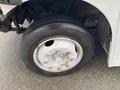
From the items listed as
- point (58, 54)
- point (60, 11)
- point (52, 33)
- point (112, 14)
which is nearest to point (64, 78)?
point (58, 54)

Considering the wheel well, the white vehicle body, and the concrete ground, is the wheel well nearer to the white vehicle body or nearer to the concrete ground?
the white vehicle body

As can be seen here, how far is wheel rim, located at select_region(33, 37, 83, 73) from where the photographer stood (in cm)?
204

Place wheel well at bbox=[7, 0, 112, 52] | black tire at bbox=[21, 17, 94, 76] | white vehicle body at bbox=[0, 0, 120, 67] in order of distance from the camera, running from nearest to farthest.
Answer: white vehicle body at bbox=[0, 0, 120, 67] → black tire at bbox=[21, 17, 94, 76] → wheel well at bbox=[7, 0, 112, 52]

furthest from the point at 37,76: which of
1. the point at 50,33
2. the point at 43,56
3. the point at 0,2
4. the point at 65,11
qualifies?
the point at 0,2

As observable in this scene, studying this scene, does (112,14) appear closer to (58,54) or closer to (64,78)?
(58,54)

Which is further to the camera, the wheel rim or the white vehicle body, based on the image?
the wheel rim

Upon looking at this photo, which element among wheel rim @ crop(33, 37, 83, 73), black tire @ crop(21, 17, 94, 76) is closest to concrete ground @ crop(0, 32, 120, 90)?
wheel rim @ crop(33, 37, 83, 73)

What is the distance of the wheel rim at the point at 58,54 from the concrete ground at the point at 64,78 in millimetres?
136

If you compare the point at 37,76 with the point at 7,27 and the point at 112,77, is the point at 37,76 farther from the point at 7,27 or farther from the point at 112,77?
the point at 112,77

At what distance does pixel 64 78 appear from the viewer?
226cm

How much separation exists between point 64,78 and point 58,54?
0.97ft

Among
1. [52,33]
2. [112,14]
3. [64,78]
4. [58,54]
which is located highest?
[112,14]

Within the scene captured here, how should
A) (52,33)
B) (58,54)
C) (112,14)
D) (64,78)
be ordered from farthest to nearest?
(64,78)
(58,54)
(52,33)
(112,14)

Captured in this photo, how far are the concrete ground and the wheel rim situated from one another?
0.14 m
